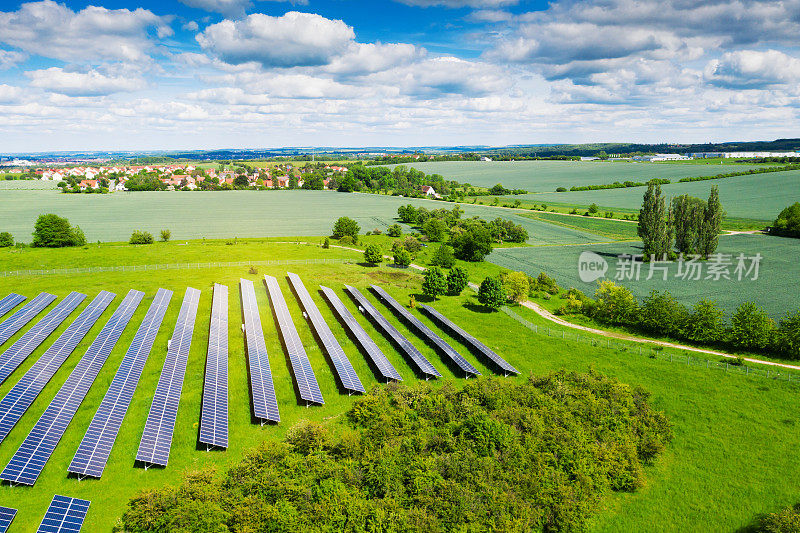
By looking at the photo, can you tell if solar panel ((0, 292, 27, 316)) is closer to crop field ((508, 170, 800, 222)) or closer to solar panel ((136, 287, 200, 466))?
solar panel ((136, 287, 200, 466))

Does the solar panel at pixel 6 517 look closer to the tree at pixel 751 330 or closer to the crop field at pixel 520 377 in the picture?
the crop field at pixel 520 377

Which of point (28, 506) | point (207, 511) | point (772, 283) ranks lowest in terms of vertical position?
point (28, 506)

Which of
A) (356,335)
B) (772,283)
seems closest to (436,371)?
(356,335)

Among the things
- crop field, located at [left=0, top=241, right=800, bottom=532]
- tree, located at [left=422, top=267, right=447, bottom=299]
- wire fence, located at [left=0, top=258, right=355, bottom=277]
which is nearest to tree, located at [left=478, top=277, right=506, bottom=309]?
crop field, located at [left=0, top=241, right=800, bottom=532]

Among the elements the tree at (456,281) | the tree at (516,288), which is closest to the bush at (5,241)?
the tree at (456,281)

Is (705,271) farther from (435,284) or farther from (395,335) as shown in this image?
(395,335)

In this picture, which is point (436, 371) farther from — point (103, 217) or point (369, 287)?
point (103, 217)
